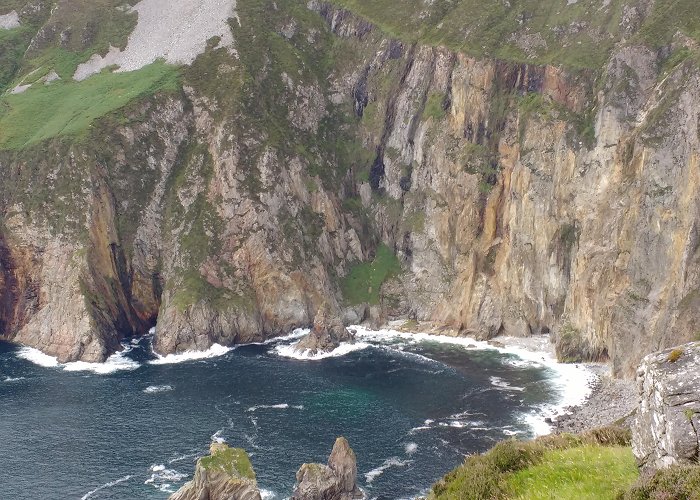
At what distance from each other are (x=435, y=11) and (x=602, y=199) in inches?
2884

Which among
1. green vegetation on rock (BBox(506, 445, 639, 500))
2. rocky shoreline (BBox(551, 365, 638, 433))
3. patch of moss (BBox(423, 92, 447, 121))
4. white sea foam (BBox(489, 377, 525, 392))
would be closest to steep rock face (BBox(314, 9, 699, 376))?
patch of moss (BBox(423, 92, 447, 121))

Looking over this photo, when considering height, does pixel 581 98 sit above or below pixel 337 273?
above

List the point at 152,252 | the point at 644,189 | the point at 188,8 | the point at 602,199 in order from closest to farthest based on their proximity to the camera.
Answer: the point at 644,189
the point at 602,199
the point at 152,252
the point at 188,8

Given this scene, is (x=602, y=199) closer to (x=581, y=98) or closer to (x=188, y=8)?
(x=581, y=98)

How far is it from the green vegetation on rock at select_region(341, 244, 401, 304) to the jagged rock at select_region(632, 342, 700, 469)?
409ft

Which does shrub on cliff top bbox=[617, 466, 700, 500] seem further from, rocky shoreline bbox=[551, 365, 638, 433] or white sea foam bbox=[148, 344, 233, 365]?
white sea foam bbox=[148, 344, 233, 365]

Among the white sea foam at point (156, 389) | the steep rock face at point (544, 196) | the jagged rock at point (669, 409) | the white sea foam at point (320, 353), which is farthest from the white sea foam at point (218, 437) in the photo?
the jagged rock at point (669, 409)

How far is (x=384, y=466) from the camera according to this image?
8119 cm

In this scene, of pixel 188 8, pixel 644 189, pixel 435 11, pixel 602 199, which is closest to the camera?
pixel 644 189

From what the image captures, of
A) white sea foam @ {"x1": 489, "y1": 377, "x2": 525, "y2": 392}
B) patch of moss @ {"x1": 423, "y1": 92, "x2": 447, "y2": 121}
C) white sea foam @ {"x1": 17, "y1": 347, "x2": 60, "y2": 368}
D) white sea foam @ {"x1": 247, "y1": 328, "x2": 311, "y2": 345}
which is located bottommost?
white sea foam @ {"x1": 489, "y1": 377, "x2": 525, "y2": 392}

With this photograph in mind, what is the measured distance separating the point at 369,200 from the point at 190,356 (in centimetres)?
5983

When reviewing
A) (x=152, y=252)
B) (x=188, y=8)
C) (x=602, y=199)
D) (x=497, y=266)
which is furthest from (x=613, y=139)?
(x=188, y=8)

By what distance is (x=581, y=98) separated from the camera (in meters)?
128

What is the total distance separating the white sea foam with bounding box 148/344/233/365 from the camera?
125 meters
